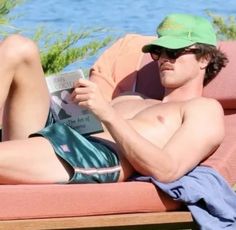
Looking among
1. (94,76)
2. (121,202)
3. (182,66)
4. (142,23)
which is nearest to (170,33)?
(182,66)

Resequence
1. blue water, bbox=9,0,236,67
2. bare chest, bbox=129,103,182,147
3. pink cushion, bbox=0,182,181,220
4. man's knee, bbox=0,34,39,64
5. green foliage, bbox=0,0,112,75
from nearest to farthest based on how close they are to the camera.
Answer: pink cushion, bbox=0,182,181,220
man's knee, bbox=0,34,39,64
bare chest, bbox=129,103,182,147
green foliage, bbox=0,0,112,75
blue water, bbox=9,0,236,67

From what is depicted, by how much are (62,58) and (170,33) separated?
2907 mm

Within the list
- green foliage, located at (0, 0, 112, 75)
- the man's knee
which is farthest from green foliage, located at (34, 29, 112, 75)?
the man's knee

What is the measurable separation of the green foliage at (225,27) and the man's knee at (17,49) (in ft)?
13.1

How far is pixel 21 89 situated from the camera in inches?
155

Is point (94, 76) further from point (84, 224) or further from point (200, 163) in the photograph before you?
point (84, 224)

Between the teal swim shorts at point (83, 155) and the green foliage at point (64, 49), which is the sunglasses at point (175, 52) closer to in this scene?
the teal swim shorts at point (83, 155)

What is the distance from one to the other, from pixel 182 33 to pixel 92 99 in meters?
0.91

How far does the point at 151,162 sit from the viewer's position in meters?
3.62

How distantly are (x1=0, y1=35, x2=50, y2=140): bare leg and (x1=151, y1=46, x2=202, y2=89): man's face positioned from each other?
609 mm

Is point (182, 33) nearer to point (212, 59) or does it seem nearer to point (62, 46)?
point (212, 59)

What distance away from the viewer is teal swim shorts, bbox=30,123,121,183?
3670 millimetres

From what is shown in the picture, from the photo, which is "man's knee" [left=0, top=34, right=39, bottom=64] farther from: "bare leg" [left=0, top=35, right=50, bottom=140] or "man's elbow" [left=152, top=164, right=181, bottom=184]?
"man's elbow" [left=152, top=164, right=181, bottom=184]

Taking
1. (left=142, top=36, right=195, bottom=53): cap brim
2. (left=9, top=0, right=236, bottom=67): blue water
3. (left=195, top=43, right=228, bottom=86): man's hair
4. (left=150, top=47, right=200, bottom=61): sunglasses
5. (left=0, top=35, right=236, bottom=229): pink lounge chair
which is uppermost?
(left=142, top=36, right=195, bottom=53): cap brim
